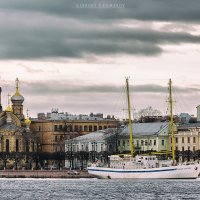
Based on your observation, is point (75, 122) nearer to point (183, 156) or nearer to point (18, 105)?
point (18, 105)

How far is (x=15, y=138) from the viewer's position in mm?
182500

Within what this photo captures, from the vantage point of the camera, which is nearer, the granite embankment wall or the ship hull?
the ship hull

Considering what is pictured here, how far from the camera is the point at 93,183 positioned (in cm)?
12506

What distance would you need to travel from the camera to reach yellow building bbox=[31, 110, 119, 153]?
188750mm

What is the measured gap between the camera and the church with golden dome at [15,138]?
174375 millimetres

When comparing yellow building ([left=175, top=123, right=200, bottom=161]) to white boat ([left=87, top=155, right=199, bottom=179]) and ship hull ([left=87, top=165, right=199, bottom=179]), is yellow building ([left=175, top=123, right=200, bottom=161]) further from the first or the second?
ship hull ([left=87, top=165, right=199, bottom=179])

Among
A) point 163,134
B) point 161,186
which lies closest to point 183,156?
point 163,134

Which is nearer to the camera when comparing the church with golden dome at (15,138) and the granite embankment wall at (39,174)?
the granite embankment wall at (39,174)

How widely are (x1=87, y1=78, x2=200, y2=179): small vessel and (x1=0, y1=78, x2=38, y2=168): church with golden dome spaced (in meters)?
36.0

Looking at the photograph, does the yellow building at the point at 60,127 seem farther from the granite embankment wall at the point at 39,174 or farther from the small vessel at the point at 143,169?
the small vessel at the point at 143,169

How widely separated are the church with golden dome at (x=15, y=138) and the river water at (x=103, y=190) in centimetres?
4408

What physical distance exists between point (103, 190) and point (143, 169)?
23.3 metres

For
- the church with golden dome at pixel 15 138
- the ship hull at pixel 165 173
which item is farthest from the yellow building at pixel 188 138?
the ship hull at pixel 165 173

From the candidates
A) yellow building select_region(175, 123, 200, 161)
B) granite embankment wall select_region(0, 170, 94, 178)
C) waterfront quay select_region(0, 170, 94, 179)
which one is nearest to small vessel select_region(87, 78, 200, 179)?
waterfront quay select_region(0, 170, 94, 179)
